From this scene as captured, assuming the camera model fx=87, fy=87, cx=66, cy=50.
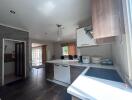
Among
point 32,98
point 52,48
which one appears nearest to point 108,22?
point 32,98

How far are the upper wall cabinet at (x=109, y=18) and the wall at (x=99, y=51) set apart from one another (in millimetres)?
1801

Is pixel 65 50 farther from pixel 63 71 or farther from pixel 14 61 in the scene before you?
pixel 63 71

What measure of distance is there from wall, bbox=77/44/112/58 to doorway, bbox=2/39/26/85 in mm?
3006

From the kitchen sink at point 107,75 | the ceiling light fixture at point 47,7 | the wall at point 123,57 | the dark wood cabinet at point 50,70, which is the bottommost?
the dark wood cabinet at point 50,70

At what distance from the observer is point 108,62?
2.37m

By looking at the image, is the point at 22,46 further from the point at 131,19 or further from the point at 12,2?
the point at 131,19

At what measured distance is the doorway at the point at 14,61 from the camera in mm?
4386

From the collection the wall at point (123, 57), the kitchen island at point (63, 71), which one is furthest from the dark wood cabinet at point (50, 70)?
the wall at point (123, 57)

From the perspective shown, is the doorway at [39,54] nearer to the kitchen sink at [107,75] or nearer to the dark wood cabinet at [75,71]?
the dark wood cabinet at [75,71]

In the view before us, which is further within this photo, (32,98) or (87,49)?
(87,49)

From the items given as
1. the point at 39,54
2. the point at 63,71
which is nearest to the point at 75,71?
the point at 63,71

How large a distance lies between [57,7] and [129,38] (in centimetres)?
196

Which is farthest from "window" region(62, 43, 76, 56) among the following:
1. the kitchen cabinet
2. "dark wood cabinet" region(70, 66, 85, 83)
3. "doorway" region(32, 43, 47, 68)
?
"dark wood cabinet" region(70, 66, 85, 83)

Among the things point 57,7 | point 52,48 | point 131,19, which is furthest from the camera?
point 52,48
